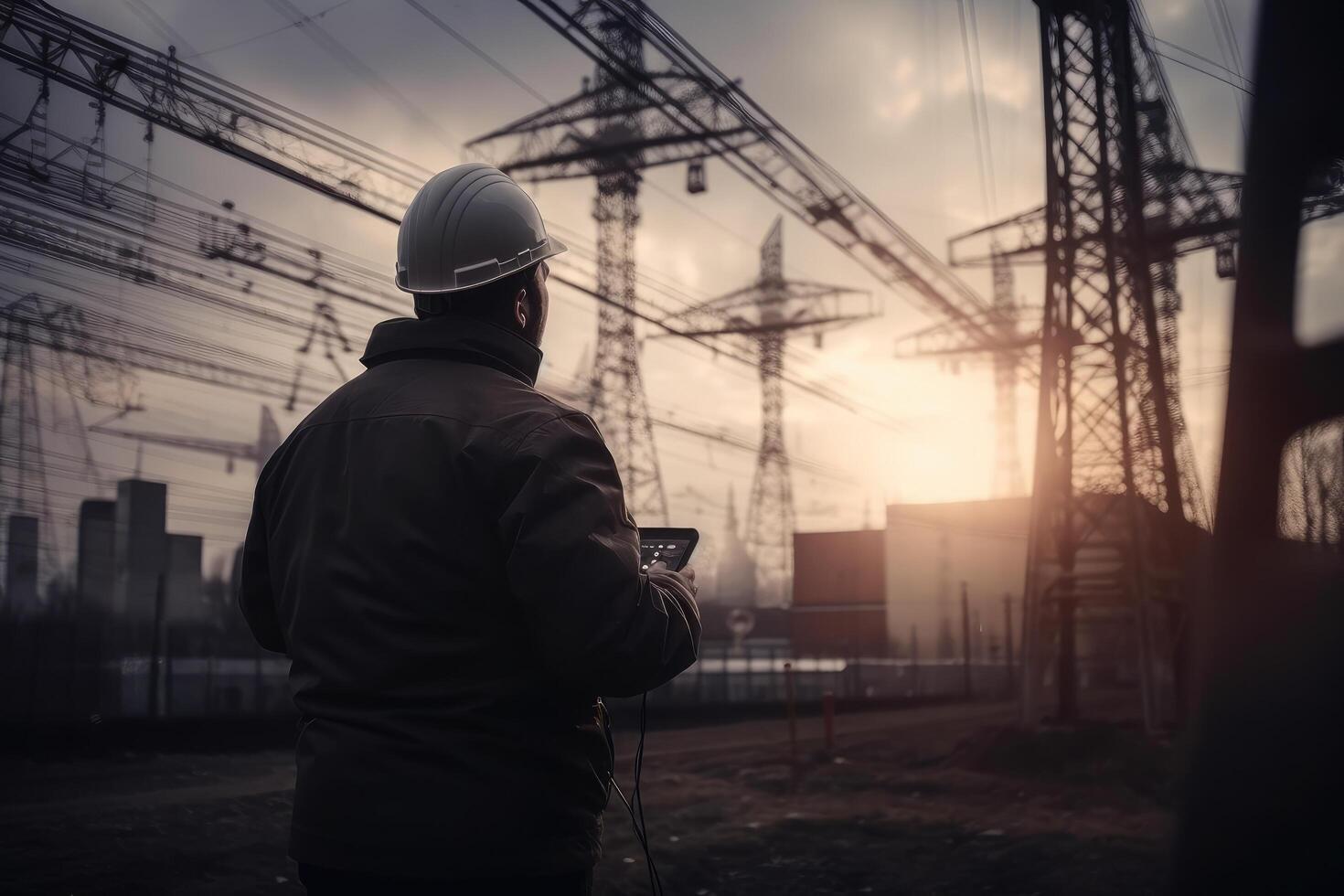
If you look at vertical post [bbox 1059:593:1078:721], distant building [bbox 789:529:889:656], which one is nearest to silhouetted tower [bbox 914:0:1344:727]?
vertical post [bbox 1059:593:1078:721]

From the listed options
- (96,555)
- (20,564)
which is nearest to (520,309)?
(20,564)

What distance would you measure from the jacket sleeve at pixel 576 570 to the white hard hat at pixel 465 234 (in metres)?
0.39

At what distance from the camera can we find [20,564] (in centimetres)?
1134

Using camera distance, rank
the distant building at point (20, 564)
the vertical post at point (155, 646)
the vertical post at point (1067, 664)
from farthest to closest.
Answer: the vertical post at point (155, 646) < the vertical post at point (1067, 664) < the distant building at point (20, 564)

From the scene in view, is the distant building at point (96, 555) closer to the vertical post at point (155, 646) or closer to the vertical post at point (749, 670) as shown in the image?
the vertical post at point (155, 646)

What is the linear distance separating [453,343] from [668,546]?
572 millimetres

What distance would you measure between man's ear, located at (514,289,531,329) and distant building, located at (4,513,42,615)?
11.2 m

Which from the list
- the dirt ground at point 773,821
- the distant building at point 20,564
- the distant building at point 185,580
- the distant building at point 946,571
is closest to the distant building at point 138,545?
the distant building at point 185,580

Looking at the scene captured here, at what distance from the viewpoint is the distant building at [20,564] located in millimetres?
11164

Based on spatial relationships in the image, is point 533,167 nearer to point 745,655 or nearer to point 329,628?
point 745,655

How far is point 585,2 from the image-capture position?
10883 millimetres

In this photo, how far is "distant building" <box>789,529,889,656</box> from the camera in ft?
117

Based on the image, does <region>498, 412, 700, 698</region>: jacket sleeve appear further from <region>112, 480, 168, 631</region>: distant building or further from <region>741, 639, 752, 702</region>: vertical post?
<region>741, 639, 752, 702</region>: vertical post

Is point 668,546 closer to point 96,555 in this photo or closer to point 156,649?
point 156,649
